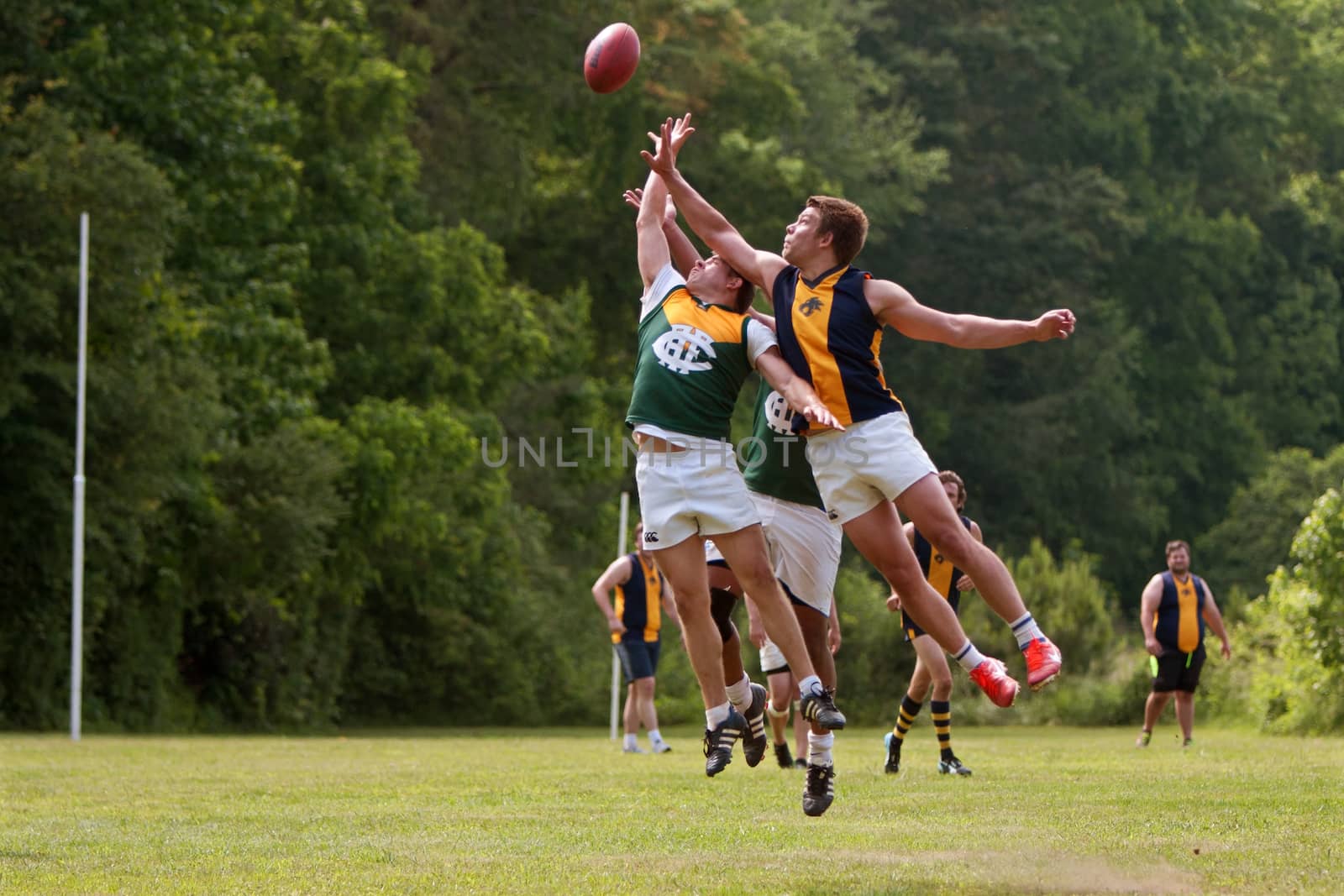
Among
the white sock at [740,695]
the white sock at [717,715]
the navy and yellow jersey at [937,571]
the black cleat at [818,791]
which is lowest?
the black cleat at [818,791]

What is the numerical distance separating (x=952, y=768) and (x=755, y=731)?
4554 mm

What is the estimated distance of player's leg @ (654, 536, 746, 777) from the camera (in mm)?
9086

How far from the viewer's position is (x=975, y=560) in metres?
8.82

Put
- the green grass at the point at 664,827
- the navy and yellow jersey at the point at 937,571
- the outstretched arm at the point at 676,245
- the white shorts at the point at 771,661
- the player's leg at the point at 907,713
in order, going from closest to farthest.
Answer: the green grass at the point at 664,827
the outstretched arm at the point at 676,245
the white shorts at the point at 771,661
the player's leg at the point at 907,713
the navy and yellow jersey at the point at 937,571

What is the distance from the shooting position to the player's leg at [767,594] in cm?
902

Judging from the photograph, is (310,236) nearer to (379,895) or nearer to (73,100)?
(73,100)

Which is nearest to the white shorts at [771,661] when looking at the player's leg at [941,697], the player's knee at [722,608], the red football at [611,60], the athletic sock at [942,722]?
the player's knee at [722,608]

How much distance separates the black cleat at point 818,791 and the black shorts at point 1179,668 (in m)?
11.6

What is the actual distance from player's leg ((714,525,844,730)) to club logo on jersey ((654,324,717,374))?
780 millimetres

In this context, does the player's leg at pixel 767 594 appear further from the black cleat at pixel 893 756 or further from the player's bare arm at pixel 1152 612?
the player's bare arm at pixel 1152 612

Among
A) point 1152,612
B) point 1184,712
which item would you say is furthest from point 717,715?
point 1184,712

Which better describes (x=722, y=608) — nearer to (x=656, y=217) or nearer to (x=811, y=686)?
(x=811, y=686)

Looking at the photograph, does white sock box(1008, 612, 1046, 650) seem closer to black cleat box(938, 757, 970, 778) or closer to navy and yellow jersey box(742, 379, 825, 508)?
navy and yellow jersey box(742, 379, 825, 508)

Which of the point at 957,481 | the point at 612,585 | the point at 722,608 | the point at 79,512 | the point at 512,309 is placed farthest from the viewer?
the point at 512,309
